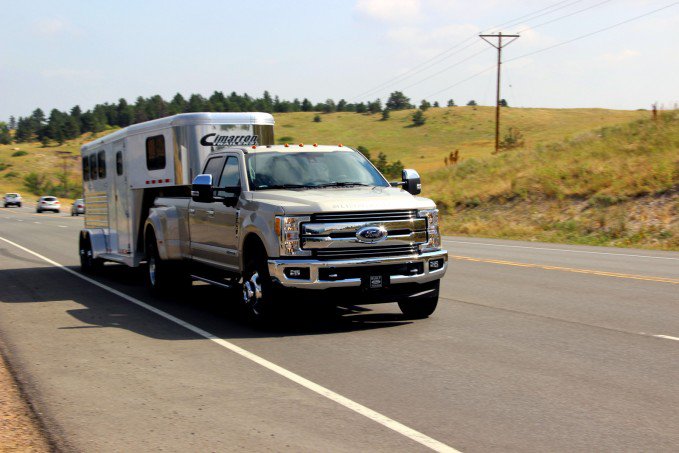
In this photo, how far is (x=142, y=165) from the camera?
14.7m

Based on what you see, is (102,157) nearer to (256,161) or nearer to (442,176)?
(256,161)

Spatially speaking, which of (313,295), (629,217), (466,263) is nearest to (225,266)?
(313,295)

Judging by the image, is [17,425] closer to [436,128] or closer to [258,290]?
[258,290]

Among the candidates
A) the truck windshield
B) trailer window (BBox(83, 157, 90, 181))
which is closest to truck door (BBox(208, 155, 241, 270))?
the truck windshield

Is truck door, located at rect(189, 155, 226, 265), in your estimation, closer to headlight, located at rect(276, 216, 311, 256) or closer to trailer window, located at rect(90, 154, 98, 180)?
headlight, located at rect(276, 216, 311, 256)

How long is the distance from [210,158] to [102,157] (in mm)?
5630

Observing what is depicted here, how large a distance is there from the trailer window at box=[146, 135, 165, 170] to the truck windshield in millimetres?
3415

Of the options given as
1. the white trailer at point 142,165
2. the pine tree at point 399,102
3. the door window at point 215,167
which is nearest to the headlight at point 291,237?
the door window at point 215,167

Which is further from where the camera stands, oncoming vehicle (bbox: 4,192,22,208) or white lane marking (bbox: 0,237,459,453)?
oncoming vehicle (bbox: 4,192,22,208)

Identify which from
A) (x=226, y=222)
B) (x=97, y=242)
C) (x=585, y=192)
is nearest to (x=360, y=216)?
(x=226, y=222)

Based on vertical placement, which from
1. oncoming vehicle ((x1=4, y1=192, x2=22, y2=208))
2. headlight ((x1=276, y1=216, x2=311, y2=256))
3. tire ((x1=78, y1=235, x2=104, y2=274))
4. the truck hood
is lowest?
oncoming vehicle ((x1=4, y1=192, x2=22, y2=208))

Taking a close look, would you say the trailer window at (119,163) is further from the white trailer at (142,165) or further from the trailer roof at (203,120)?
the trailer roof at (203,120)

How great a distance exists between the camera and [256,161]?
11.0 m

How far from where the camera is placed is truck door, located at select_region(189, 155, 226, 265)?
11.5 m
